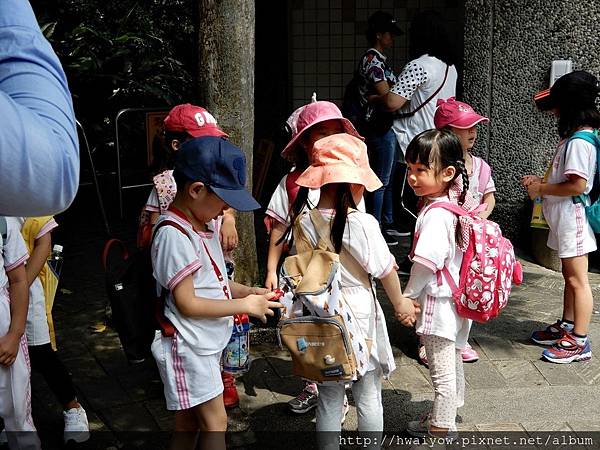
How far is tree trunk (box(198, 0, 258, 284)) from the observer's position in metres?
4.75

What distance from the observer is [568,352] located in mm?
4852

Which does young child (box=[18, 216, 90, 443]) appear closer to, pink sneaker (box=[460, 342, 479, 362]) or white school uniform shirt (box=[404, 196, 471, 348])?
white school uniform shirt (box=[404, 196, 471, 348])

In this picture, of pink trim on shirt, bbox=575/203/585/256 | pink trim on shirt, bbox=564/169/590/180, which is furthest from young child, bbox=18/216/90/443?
pink trim on shirt, bbox=575/203/585/256

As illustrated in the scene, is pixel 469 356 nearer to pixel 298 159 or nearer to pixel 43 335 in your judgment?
pixel 298 159

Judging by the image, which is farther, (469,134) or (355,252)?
(469,134)

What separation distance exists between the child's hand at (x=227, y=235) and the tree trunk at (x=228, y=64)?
0.80 m

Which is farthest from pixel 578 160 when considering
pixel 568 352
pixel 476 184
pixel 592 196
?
pixel 568 352

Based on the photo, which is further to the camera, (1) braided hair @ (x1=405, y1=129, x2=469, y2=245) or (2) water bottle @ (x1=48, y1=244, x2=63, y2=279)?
(2) water bottle @ (x1=48, y1=244, x2=63, y2=279)

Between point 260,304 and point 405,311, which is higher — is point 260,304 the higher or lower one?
the higher one

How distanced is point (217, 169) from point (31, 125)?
2.01 meters

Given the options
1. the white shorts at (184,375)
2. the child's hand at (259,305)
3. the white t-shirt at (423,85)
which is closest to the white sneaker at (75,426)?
the white shorts at (184,375)

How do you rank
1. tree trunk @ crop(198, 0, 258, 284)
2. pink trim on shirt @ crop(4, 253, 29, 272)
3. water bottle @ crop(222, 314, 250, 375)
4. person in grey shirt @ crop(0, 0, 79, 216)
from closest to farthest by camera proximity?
person in grey shirt @ crop(0, 0, 79, 216) → pink trim on shirt @ crop(4, 253, 29, 272) → water bottle @ crop(222, 314, 250, 375) → tree trunk @ crop(198, 0, 258, 284)

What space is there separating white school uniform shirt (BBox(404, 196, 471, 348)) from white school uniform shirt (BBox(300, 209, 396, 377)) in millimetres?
287

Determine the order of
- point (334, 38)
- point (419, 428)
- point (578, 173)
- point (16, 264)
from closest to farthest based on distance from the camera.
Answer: point (16, 264) → point (419, 428) → point (578, 173) → point (334, 38)
